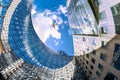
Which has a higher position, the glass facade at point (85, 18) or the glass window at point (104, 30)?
the glass facade at point (85, 18)

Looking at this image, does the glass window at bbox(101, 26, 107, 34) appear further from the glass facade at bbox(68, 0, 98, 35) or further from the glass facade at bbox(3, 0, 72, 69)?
the glass facade at bbox(3, 0, 72, 69)

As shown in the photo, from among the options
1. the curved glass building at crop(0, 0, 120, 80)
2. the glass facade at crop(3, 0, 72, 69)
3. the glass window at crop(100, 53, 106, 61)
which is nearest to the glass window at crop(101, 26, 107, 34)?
the curved glass building at crop(0, 0, 120, 80)

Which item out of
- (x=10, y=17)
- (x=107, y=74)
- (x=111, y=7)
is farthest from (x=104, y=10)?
(x=10, y=17)

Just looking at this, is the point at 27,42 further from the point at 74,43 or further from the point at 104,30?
the point at 104,30

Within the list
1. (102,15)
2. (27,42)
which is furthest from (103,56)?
(27,42)

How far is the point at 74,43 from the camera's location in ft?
214

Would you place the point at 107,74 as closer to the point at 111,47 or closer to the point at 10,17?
the point at 111,47

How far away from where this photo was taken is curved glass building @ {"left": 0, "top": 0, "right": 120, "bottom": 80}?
93.2ft

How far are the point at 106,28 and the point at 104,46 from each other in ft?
12.1

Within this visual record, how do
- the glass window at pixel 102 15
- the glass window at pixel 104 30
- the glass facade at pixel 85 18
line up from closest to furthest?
the glass window at pixel 102 15, the glass window at pixel 104 30, the glass facade at pixel 85 18

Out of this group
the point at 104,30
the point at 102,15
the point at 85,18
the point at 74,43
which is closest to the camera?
the point at 102,15

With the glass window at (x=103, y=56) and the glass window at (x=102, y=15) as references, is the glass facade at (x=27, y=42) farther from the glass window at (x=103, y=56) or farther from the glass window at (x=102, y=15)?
the glass window at (x=102, y=15)

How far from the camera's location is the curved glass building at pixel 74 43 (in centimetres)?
2841

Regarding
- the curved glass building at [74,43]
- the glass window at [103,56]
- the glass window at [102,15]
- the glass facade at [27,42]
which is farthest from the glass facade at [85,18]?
the glass facade at [27,42]
